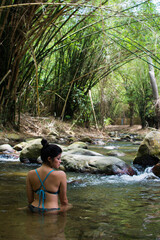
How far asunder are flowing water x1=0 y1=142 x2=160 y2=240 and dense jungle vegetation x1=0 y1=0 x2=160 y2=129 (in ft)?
5.68

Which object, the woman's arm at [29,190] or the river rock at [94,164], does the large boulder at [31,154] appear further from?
the woman's arm at [29,190]

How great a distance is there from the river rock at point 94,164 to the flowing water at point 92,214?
419mm

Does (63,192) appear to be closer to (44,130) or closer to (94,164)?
(94,164)

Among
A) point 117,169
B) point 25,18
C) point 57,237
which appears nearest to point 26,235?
point 57,237

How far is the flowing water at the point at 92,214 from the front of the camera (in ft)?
5.27

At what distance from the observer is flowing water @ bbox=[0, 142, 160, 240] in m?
1.61

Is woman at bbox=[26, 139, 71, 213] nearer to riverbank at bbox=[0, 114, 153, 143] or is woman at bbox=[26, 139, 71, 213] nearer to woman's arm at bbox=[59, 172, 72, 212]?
woman's arm at bbox=[59, 172, 72, 212]

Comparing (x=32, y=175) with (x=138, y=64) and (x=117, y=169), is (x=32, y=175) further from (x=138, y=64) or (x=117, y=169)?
(x=138, y=64)

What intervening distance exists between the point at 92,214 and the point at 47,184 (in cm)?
39

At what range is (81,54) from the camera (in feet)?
28.5

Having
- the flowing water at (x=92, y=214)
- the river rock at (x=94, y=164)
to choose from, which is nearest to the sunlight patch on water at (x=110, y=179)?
the flowing water at (x=92, y=214)

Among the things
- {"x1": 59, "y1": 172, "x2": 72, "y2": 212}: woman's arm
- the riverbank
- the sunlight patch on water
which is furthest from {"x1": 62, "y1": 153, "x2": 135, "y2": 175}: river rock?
the riverbank

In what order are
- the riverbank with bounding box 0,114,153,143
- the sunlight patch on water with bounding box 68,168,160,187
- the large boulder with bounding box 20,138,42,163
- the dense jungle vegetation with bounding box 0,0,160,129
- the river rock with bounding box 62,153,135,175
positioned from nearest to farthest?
1. the sunlight patch on water with bounding box 68,168,160,187
2. the river rock with bounding box 62,153,135,175
3. the dense jungle vegetation with bounding box 0,0,160,129
4. the large boulder with bounding box 20,138,42,163
5. the riverbank with bounding box 0,114,153,143

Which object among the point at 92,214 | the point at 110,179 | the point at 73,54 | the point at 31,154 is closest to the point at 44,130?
the point at 73,54
